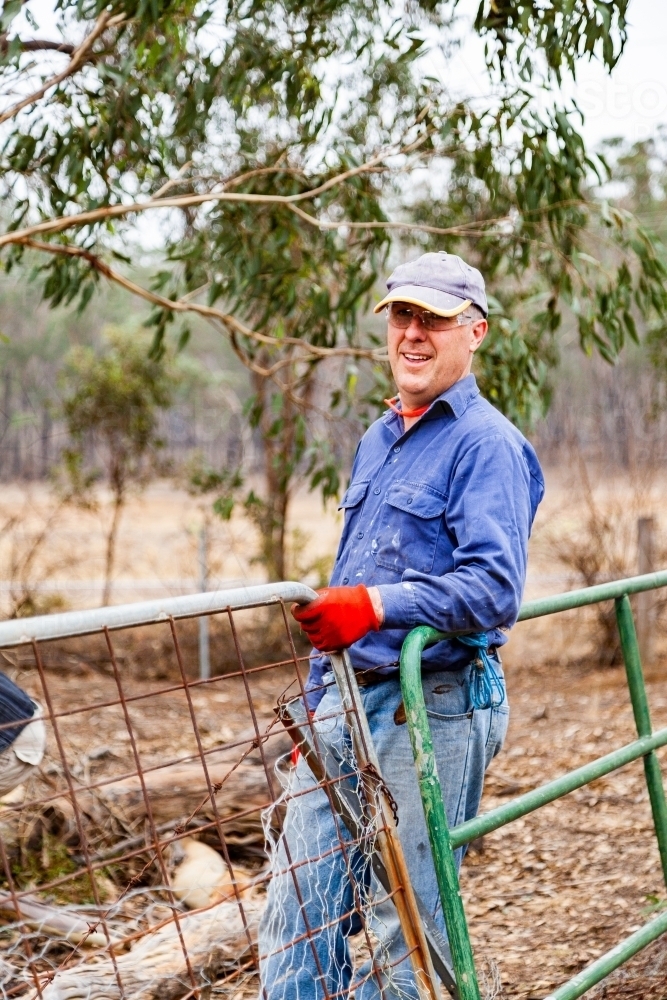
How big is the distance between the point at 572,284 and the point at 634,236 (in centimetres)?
49

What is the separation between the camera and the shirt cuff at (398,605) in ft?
7.33

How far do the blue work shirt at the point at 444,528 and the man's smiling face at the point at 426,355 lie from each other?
1.7 inches

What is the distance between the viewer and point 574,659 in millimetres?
9750

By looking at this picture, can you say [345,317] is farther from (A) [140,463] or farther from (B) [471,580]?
(A) [140,463]

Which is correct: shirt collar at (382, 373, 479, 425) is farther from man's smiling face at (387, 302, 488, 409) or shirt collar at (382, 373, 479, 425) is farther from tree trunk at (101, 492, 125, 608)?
tree trunk at (101, 492, 125, 608)

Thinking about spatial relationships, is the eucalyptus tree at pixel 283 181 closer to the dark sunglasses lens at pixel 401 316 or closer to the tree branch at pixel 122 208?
the tree branch at pixel 122 208

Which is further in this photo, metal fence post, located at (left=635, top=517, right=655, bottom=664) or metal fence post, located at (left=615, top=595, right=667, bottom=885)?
metal fence post, located at (left=635, top=517, right=655, bottom=664)

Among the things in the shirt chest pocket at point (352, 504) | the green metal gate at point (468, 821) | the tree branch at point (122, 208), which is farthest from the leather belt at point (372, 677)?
the tree branch at point (122, 208)

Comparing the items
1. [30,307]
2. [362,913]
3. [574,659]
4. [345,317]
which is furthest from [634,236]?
[30,307]

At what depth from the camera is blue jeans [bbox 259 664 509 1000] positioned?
2389 mm

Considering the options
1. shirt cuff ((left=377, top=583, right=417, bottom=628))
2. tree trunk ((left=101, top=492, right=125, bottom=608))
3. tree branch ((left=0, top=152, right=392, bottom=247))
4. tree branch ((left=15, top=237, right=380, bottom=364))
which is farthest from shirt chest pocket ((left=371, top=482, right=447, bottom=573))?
tree trunk ((left=101, top=492, right=125, bottom=608))

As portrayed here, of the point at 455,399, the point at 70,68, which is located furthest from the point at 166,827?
the point at 70,68

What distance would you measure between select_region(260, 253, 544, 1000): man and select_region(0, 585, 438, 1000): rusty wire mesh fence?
0.03m

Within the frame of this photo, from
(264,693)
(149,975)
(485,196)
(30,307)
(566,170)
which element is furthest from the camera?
(30,307)
